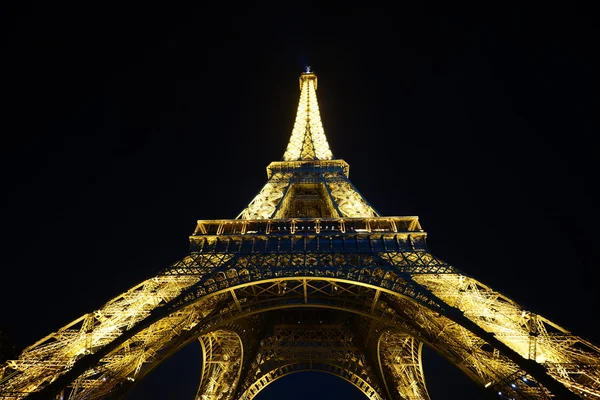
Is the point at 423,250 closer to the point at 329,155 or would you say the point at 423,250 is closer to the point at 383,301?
the point at 383,301

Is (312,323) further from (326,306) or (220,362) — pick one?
(326,306)

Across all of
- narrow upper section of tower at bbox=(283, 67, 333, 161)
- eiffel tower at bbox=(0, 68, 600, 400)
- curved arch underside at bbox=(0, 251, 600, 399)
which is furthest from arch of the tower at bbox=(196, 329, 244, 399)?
narrow upper section of tower at bbox=(283, 67, 333, 161)

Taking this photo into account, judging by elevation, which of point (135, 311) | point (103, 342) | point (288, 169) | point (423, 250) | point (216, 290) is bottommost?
point (103, 342)

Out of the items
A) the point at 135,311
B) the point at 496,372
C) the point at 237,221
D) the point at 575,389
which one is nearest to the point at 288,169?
the point at 237,221

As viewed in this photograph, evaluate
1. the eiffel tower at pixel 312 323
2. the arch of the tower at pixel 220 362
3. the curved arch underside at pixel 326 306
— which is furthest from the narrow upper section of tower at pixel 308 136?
the curved arch underside at pixel 326 306

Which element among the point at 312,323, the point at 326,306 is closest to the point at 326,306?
the point at 326,306

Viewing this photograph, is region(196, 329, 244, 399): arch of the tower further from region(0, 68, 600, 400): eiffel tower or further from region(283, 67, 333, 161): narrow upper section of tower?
region(283, 67, 333, 161): narrow upper section of tower

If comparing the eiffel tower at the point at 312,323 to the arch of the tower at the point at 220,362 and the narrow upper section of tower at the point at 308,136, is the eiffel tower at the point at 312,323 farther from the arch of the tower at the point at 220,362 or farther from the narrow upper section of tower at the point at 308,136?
the narrow upper section of tower at the point at 308,136
